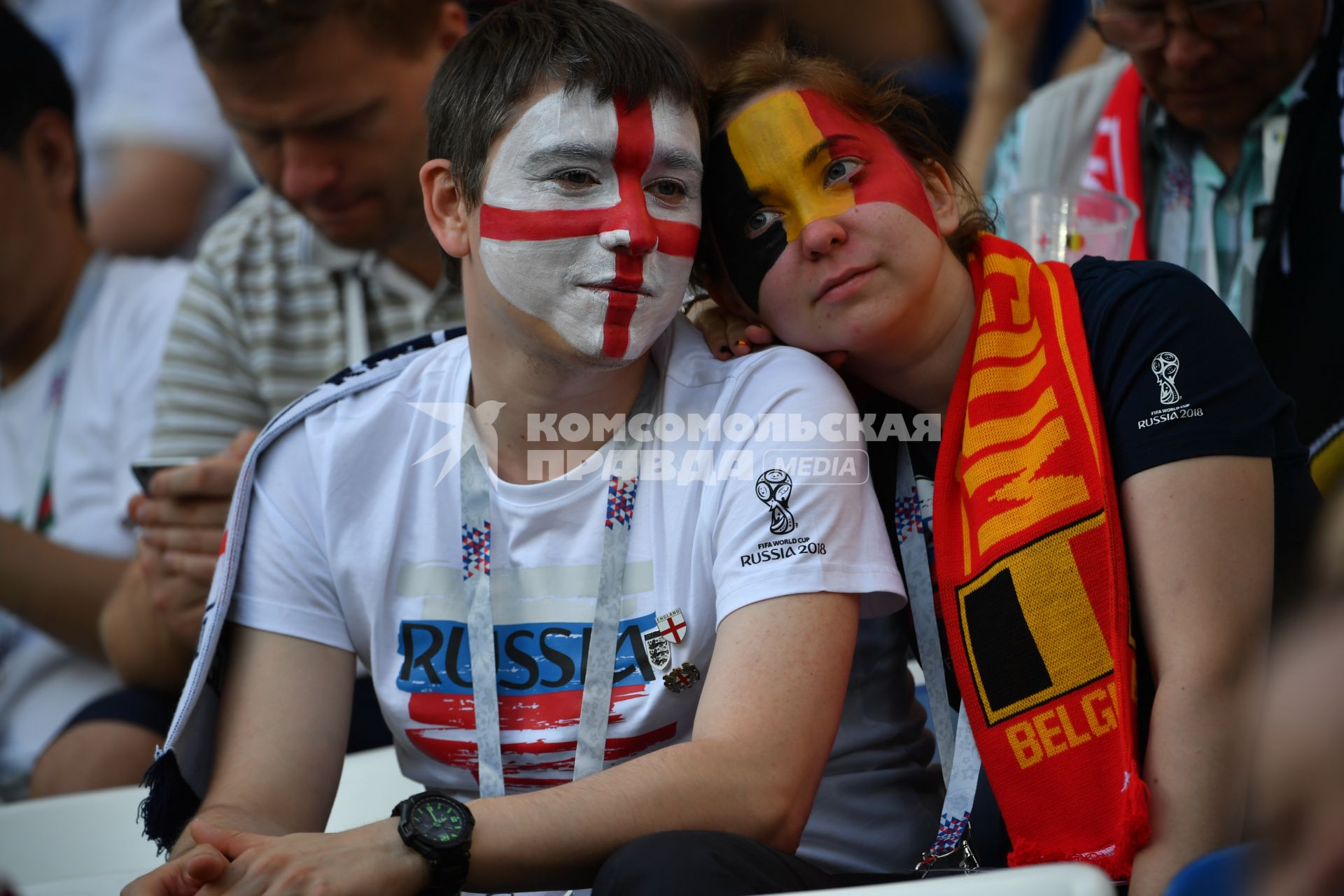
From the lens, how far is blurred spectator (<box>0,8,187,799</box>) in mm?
2809

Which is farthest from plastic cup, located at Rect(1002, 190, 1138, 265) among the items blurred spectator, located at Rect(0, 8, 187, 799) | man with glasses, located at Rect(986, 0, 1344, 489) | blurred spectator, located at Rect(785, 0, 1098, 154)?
blurred spectator, located at Rect(0, 8, 187, 799)

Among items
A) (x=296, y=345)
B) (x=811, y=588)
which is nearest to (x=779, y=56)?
(x=811, y=588)

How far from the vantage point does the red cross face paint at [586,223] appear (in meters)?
1.69

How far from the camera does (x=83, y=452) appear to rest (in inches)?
120

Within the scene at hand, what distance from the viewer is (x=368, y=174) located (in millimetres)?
2750

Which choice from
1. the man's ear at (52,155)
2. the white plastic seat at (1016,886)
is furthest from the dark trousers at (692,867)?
the man's ear at (52,155)

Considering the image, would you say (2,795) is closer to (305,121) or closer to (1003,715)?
(305,121)

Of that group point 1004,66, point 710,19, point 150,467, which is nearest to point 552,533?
point 150,467

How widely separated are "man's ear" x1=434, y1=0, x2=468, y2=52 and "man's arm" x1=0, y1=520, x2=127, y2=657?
1322 mm

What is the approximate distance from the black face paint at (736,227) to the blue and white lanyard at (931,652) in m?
0.32

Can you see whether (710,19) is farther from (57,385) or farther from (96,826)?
(96,826)

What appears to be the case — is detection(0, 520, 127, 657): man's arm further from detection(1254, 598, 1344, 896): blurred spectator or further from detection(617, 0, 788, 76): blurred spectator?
detection(1254, 598, 1344, 896): blurred spectator

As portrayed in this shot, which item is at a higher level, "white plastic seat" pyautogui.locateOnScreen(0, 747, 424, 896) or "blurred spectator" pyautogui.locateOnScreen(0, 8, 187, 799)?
"blurred spectator" pyautogui.locateOnScreen(0, 8, 187, 799)

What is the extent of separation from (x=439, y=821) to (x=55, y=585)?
1747 mm
